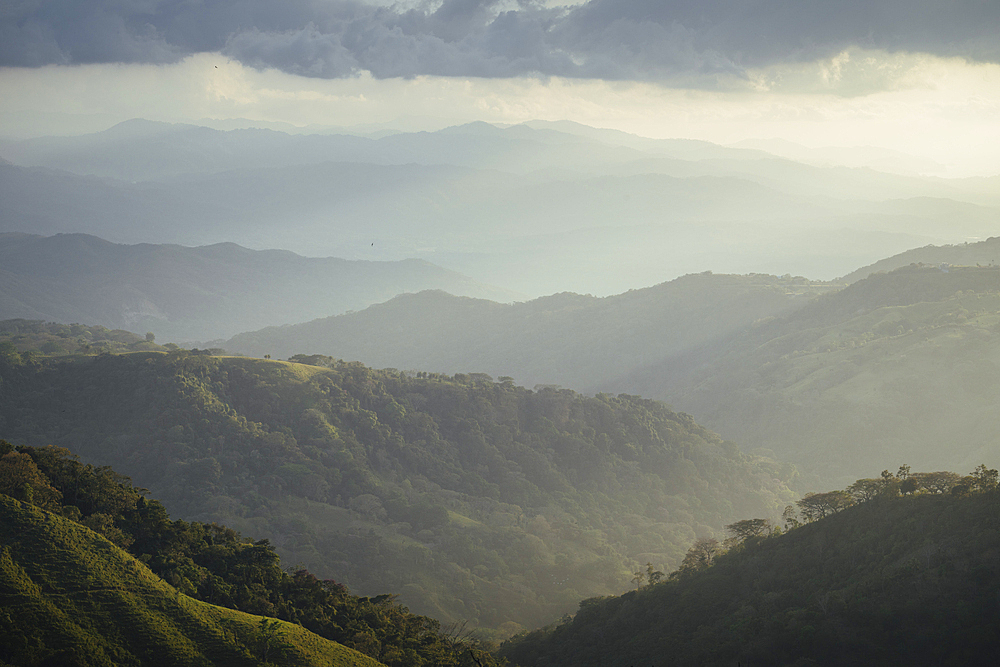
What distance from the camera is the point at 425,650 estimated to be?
44.9 meters

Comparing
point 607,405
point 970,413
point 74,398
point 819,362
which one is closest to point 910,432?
point 970,413

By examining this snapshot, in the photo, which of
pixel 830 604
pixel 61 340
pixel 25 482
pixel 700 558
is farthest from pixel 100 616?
pixel 61 340

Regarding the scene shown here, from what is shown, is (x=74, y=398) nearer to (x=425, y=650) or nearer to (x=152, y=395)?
(x=152, y=395)

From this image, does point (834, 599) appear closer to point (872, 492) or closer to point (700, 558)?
point (872, 492)

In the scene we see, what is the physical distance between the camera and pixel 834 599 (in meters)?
43.3

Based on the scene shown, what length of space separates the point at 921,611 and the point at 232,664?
3567 centimetres

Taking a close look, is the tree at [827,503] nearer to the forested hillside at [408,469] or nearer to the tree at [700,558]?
the tree at [700,558]

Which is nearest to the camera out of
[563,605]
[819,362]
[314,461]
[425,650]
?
[425,650]

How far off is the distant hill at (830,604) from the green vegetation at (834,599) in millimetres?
80

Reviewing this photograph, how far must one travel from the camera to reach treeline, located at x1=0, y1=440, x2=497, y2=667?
40.7 meters

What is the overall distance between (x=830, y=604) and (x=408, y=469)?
209 ft

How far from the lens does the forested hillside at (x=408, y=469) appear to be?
78.0 m

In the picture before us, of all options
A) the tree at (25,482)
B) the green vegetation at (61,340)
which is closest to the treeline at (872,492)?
the tree at (25,482)

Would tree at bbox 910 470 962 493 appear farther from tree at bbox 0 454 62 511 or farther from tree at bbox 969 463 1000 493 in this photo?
tree at bbox 0 454 62 511
